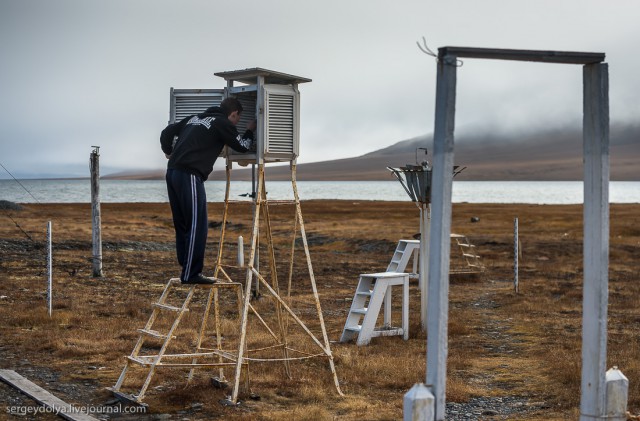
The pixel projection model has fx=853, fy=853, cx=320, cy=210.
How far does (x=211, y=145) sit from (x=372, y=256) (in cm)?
2307

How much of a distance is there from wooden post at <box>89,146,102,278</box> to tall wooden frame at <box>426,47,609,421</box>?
17519 mm

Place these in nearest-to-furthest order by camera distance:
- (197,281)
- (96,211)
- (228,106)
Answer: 1. (197,281)
2. (228,106)
3. (96,211)

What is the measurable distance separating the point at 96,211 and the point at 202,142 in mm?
14443

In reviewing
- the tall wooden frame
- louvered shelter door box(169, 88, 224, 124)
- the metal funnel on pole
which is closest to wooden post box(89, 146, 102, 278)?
the metal funnel on pole

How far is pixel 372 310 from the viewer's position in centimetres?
1296

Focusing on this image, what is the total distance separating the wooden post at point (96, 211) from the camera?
21797 millimetres

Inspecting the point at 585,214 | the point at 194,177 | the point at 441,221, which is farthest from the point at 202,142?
the point at 585,214

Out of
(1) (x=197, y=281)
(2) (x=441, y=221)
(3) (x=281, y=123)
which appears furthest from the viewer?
(3) (x=281, y=123)

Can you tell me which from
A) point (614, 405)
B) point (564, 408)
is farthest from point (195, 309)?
point (614, 405)

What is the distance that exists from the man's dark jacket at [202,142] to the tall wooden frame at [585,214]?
387 centimetres

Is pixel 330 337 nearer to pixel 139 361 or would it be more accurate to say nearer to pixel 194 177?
pixel 139 361

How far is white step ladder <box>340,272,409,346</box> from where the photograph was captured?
1296 cm

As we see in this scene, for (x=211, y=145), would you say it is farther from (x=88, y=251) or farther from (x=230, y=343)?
(x=88, y=251)

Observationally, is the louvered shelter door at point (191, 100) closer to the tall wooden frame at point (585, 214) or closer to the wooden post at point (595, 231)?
the tall wooden frame at point (585, 214)
